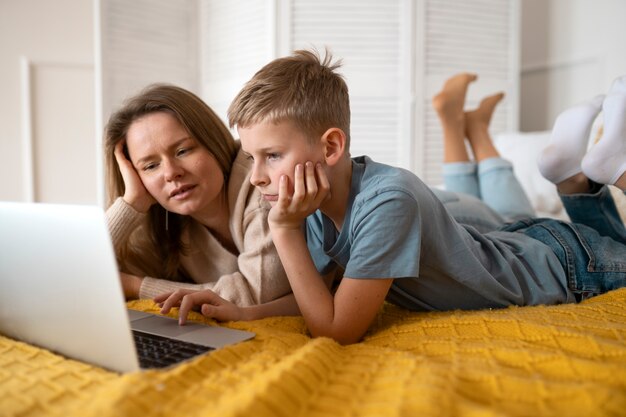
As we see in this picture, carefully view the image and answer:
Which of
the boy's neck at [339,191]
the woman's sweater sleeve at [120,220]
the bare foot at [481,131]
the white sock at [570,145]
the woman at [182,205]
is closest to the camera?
the boy's neck at [339,191]

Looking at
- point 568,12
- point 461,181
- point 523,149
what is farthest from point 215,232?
point 568,12

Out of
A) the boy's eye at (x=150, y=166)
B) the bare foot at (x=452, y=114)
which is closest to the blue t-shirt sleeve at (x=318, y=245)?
the boy's eye at (x=150, y=166)

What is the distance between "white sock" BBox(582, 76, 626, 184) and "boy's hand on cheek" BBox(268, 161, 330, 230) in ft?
2.31

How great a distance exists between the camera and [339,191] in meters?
1.02

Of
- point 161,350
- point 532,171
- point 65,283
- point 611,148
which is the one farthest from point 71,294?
point 532,171

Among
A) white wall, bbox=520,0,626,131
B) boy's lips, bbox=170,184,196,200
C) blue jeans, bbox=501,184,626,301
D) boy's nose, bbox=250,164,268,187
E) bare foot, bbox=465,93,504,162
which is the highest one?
white wall, bbox=520,0,626,131

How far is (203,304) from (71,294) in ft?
1.01

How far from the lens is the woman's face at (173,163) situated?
1.16 meters

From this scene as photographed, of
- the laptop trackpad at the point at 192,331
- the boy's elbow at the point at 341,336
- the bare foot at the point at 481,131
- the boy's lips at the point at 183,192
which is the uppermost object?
the bare foot at the point at 481,131

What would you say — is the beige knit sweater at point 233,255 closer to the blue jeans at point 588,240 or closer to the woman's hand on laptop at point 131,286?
the woman's hand on laptop at point 131,286

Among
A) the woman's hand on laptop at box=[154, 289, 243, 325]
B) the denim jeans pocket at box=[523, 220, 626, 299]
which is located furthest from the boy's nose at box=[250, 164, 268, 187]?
the denim jeans pocket at box=[523, 220, 626, 299]

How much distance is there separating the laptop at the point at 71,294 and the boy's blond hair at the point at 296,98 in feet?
1.23

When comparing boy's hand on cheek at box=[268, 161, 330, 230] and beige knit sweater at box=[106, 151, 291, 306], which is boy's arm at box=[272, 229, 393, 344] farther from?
beige knit sweater at box=[106, 151, 291, 306]

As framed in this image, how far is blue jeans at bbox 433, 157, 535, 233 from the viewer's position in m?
1.57
